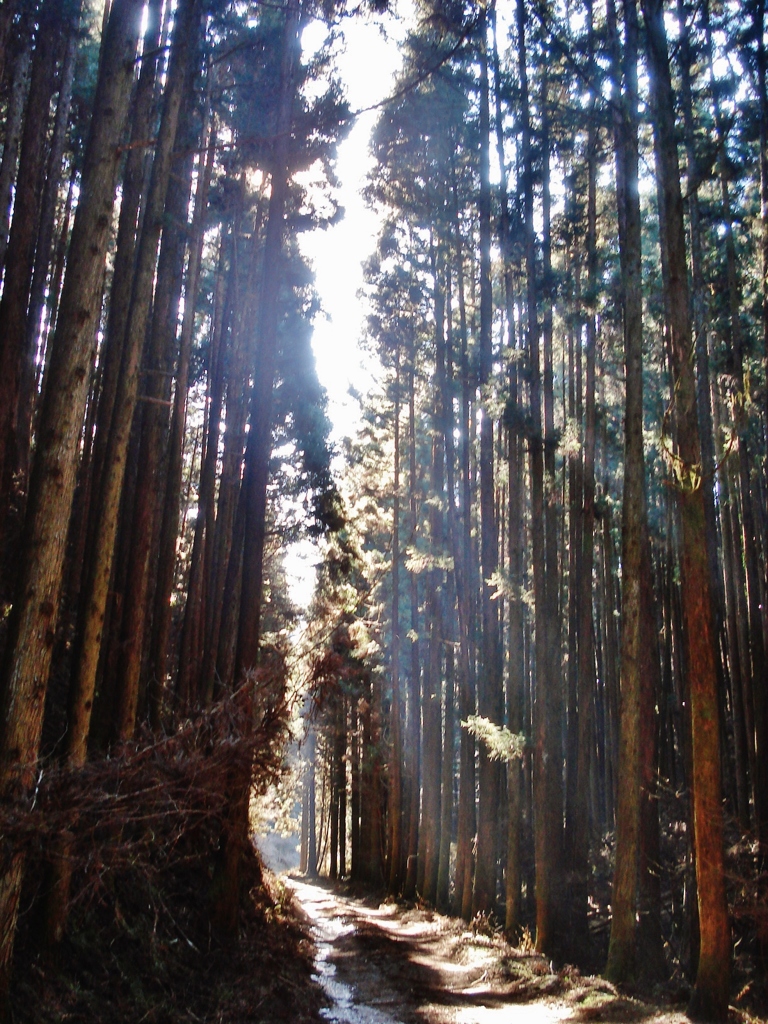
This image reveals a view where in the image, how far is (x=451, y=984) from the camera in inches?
497

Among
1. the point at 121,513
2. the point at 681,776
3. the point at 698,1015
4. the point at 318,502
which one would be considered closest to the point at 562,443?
the point at 318,502

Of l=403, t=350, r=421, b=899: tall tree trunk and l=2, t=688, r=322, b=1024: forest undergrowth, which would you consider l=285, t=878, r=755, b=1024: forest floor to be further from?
l=403, t=350, r=421, b=899: tall tree trunk

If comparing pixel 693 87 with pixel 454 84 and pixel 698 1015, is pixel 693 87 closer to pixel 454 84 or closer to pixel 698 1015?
pixel 454 84

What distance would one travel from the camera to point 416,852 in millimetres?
28734

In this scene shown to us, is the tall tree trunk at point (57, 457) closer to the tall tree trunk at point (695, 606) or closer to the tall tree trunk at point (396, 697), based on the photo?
the tall tree trunk at point (695, 606)

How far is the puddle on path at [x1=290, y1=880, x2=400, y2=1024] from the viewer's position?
9828 mm

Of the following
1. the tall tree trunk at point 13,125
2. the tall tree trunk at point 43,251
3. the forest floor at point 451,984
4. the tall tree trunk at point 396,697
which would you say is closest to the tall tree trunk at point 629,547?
the forest floor at point 451,984

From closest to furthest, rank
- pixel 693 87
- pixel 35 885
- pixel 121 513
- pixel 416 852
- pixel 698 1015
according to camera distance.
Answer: pixel 35 885 → pixel 698 1015 → pixel 121 513 → pixel 693 87 → pixel 416 852

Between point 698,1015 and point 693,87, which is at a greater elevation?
point 693,87

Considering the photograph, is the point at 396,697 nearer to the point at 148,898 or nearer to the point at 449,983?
the point at 449,983

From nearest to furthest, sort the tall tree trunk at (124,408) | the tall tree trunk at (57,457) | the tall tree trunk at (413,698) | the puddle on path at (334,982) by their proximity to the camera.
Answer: the tall tree trunk at (57,457) < the tall tree trunk at (124,408) < the puddle on path at (334,982) < the tall tree trunk at (413,698)

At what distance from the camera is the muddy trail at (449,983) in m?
9.95

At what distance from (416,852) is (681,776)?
11.2 metres

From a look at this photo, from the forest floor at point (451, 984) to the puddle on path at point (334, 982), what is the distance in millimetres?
21
